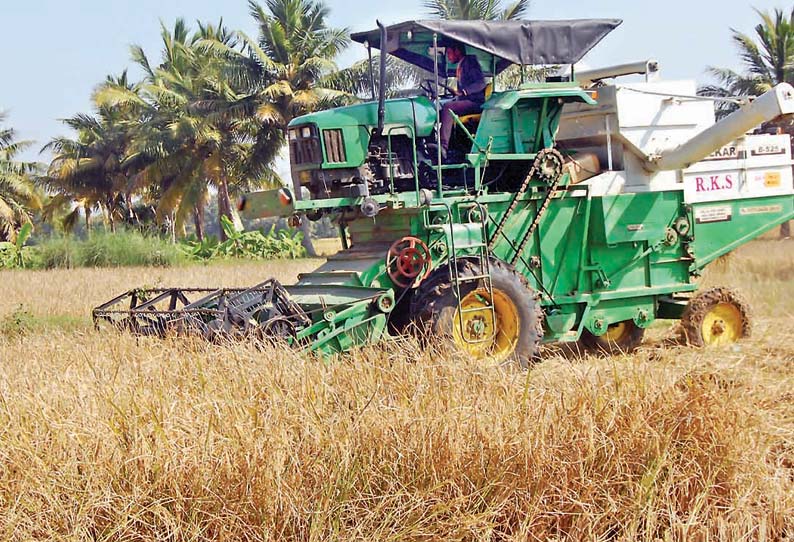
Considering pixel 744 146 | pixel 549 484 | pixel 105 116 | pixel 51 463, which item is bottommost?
pixel 549 484

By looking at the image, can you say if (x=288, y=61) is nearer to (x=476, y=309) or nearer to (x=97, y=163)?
(x=97, y=163)

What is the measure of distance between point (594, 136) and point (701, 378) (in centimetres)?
469

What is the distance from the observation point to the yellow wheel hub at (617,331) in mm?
10594

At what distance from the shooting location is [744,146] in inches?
416

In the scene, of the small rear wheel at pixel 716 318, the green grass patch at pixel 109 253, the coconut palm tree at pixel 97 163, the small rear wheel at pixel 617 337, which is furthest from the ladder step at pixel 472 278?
the coconut palm tree at pixel 97 163

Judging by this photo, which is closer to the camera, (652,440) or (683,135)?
(652,440)

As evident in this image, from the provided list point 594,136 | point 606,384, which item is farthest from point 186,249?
point 606,384

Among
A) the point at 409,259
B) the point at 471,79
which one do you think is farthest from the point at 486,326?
the point at 471,79

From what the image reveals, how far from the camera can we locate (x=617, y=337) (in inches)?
418

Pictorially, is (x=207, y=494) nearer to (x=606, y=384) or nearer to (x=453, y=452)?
(x=453, y=452)

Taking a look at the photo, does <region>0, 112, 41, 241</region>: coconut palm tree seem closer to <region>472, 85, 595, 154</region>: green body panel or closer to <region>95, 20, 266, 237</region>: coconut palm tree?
<region>95, 20, 266, 237</region>: coconut palm tree

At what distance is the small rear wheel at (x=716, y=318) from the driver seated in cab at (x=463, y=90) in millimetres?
3194

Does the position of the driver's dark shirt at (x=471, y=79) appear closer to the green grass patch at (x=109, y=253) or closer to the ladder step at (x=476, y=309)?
the ladder step at (x=476, y=309)

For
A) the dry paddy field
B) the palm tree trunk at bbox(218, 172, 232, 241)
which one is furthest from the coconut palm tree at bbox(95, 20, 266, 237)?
the dry paddy field
